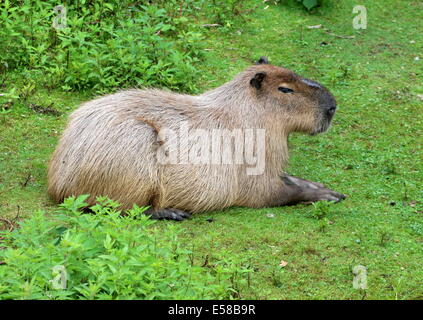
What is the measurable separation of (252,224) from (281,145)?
81cm

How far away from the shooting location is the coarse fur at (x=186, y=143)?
538cm

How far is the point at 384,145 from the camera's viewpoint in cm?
682

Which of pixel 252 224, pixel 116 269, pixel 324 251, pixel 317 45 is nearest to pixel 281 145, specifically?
pixel 252 224

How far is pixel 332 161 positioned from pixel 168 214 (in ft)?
5.92

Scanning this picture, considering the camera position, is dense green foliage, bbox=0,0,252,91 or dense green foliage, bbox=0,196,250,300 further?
dense green foliage, bbox=0,0,252,91

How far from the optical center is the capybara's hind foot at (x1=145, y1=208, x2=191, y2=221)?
5.51 metres

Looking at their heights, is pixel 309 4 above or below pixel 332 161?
above

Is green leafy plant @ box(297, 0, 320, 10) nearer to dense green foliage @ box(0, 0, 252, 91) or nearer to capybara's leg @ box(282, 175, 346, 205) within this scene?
dense green foliage @ box(0, 0, 252, 91)

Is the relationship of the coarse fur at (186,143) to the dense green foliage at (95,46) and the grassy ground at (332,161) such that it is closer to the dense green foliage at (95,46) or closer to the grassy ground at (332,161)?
the grassy ground at (332,161)

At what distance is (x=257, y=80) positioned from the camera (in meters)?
5.89

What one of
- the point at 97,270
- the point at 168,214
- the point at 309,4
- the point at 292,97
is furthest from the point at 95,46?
the point at 97,270

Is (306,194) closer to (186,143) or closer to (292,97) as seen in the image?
(292,97)

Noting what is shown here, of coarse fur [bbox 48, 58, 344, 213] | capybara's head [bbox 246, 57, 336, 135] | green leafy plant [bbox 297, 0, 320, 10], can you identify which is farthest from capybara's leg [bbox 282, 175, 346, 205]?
green leafy plant [bbox 297, 0, 320, 10]
